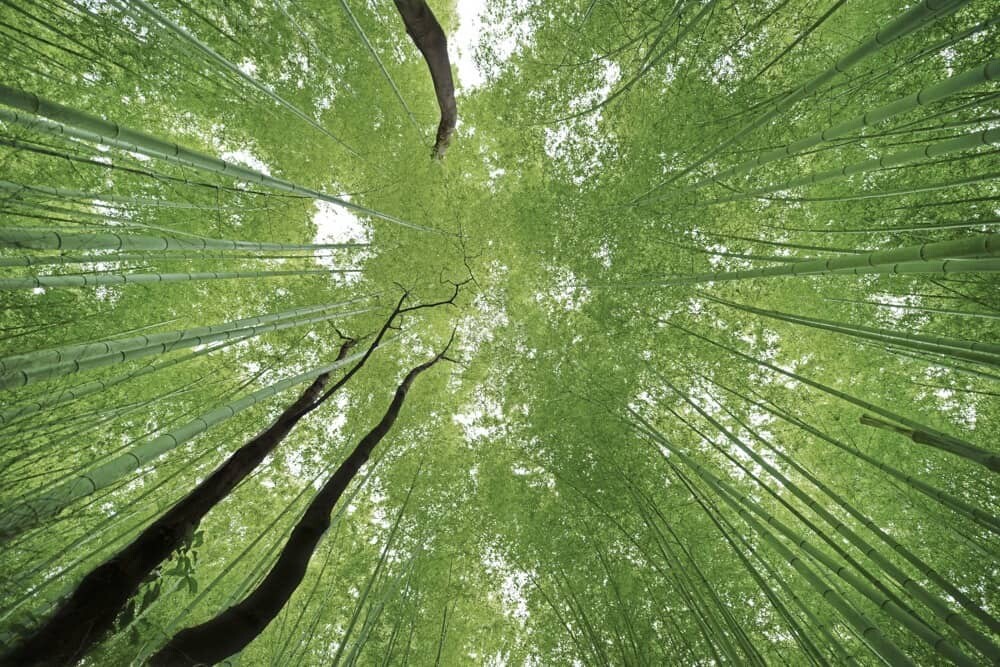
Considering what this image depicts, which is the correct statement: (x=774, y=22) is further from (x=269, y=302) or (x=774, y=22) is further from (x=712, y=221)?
(x=269, y=302)

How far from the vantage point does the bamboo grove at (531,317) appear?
11.2 feet

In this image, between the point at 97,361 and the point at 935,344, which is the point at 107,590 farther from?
the point at 935,344

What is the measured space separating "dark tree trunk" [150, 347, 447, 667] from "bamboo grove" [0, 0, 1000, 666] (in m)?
0.40

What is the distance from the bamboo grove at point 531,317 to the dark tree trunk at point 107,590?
0.16 meters

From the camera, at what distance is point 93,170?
4.26 m

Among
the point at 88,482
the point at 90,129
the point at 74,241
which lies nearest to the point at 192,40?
the point at 90,129

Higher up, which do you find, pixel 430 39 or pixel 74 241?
pixel 430 39

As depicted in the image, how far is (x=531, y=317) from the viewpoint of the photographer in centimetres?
568

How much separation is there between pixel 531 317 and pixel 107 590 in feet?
15.0

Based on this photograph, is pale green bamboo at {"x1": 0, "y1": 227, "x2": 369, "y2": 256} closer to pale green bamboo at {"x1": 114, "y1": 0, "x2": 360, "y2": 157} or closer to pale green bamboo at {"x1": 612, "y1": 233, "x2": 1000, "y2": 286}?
pale green bamboo at {"x1": 114, "y1": 0, "x2": 360, "y2": 157}

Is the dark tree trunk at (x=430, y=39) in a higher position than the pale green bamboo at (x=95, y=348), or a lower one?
higher

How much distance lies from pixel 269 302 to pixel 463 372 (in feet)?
8.61

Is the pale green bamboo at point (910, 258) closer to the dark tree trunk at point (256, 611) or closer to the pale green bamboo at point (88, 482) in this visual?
the dark tree trunk at point (256, 611)

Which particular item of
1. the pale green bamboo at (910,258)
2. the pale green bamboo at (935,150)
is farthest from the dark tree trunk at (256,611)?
the pale green bamboo at (935,150)
